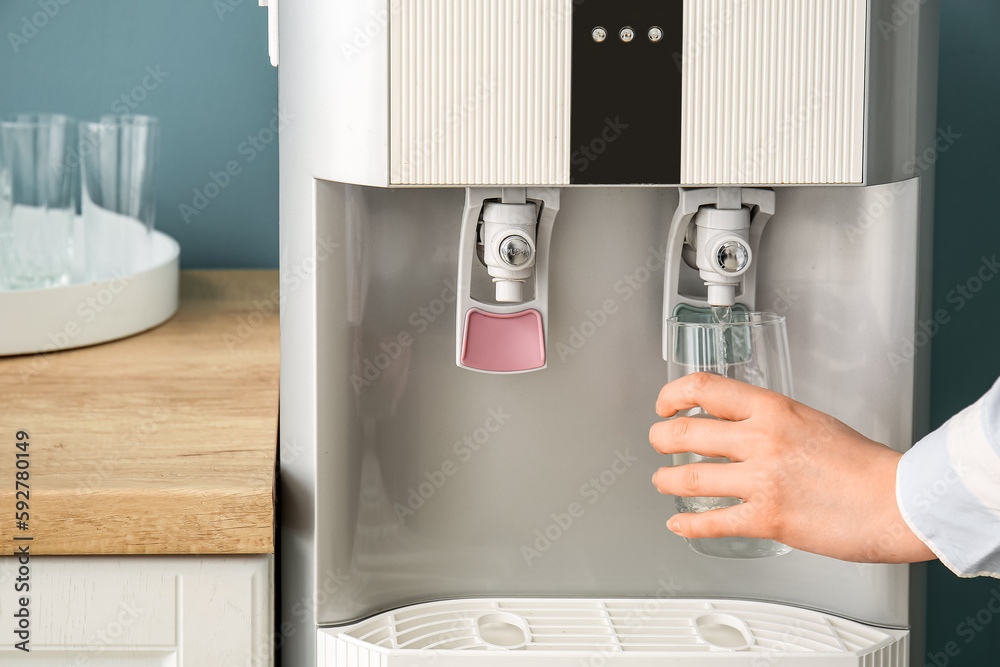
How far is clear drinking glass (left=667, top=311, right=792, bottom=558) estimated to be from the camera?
64 cm

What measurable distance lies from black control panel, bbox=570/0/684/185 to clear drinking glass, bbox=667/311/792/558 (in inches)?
4.6

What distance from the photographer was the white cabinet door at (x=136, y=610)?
2.12 feet

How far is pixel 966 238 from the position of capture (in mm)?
1040

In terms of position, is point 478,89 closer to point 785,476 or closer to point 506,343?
point 506,343

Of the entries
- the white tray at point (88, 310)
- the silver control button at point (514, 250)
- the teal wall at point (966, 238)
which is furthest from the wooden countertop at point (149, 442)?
the teal wall at point (966, 238)

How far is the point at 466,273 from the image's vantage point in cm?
67

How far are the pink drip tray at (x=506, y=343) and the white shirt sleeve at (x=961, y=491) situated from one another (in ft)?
0.86

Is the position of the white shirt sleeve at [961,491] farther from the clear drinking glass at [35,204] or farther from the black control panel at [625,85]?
the clear drinking glass at [35,204]

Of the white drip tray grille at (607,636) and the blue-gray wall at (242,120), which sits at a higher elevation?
the blue-gray wall at (242,120)

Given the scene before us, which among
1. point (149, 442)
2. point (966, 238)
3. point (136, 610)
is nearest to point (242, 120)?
point (149, 442)

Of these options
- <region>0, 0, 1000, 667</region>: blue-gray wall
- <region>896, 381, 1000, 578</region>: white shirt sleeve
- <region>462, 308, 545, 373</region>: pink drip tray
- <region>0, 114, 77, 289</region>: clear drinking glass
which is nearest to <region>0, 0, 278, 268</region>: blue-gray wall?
<region>0, 0, 1000, 667</region>: blue-gray wall

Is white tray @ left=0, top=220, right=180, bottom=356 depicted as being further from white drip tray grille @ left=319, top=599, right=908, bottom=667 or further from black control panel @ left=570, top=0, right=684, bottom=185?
black control panel @ left=570, top=0, right=684, bottom=185

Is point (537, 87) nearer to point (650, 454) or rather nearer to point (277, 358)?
point (650, 454)

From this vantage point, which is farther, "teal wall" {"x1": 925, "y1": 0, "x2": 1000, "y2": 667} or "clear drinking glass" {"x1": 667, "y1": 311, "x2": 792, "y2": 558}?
"teal wall" {"x1": 925, "y1": 0, "x2": 1000, "y2": 667}
